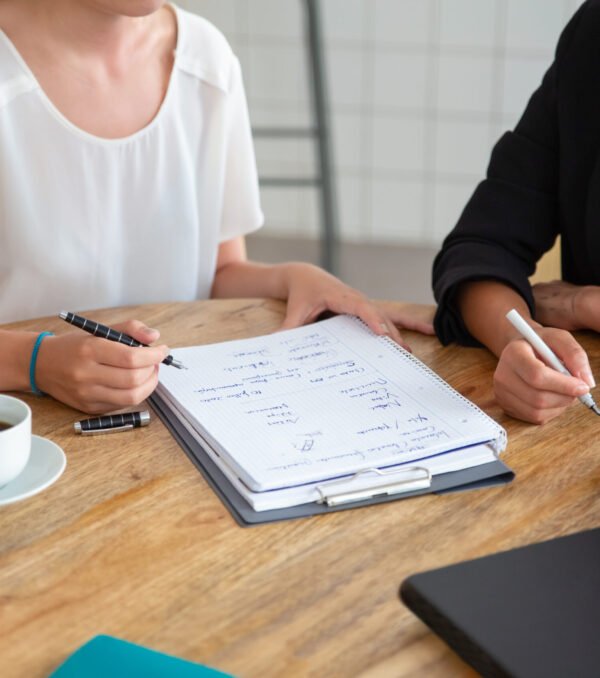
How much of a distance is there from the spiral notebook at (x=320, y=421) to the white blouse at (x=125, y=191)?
48cm

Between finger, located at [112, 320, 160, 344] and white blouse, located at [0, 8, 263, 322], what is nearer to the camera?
finger, located at [112, 320, 160, 344]

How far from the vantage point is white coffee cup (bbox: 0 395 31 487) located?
2.91ft

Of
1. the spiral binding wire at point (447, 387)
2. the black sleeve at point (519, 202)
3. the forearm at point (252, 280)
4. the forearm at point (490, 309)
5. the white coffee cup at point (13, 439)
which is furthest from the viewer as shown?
the forearm at point (252, 280)

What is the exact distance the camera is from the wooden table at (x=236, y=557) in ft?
2.42

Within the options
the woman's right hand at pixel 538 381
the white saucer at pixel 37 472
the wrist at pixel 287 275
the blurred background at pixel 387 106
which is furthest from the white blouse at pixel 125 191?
the blurred background at pixel 387 106

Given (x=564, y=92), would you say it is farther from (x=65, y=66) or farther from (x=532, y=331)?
(x=65, y=66)

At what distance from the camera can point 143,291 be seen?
1768 millimetres

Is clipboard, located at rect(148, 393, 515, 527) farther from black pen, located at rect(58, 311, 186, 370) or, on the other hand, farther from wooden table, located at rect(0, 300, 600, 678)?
black pen, located at rect(58, 311, 186, 370)

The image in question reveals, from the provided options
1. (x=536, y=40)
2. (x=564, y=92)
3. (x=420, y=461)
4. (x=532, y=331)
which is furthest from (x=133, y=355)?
(x=536, y=40)

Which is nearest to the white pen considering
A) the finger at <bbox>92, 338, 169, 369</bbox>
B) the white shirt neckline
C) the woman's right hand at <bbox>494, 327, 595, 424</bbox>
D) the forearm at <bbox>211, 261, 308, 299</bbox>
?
the woman's right hand at <bbox>494, 327, 595, 424</bbox>

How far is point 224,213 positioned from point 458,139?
2.11m

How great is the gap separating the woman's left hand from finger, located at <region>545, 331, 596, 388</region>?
23 cm

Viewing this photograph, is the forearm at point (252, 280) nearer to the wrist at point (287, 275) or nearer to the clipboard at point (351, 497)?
the wrist at point (287, 275)

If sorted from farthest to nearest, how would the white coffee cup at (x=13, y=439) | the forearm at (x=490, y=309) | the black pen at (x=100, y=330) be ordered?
the forearm at (x=490, y=309) < the black pen at (x=100, y=330) < the white coffee cup at (x=13, y=439)
